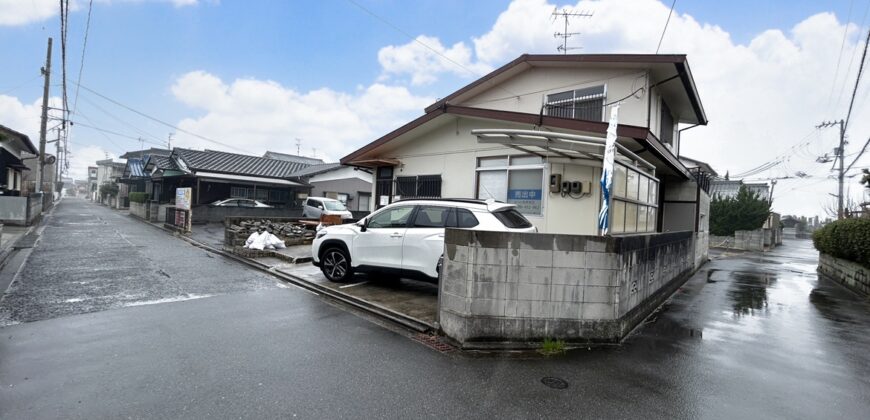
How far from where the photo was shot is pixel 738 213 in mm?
25688

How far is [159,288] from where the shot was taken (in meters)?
7.12

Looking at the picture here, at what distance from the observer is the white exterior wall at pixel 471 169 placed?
7.82m

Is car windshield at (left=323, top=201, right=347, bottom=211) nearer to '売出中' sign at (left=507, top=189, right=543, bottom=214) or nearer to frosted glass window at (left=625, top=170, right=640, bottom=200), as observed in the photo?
'売出中' sign at (left=507, top=189, right=543, bottom=214)

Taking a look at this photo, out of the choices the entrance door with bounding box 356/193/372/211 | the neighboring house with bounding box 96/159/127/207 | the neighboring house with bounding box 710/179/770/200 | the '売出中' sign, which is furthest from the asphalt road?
the neighboring house with bounding box 96/159/127/207

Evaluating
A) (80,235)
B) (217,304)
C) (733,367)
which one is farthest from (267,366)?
(80,235)

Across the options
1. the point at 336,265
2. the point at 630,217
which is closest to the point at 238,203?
the point at 336,265

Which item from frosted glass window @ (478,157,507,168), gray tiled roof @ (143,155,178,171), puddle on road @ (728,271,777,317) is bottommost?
puddle on road @ (728,271,777,317)

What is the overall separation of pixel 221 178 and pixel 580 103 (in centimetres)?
2096

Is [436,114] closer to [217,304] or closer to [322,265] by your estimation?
[322,265]

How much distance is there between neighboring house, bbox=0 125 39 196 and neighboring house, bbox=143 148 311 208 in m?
6.18

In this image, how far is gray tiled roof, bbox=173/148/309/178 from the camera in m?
23.7

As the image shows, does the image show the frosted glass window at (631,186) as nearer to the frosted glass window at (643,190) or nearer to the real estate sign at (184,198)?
the frosted glass window at (643,190)

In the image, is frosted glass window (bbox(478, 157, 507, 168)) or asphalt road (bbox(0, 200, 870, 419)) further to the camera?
frosted glass window (bbox(478, 157, 507, 168))

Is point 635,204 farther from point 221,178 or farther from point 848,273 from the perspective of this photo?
point 221,178
